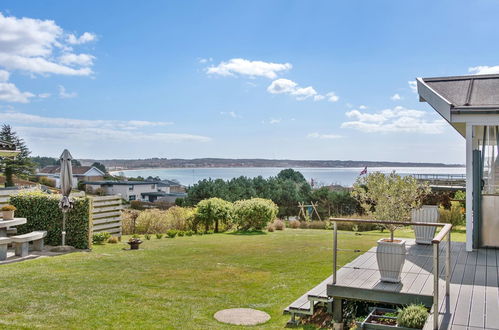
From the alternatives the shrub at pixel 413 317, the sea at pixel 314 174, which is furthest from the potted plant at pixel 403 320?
the sea at pixel 314 174

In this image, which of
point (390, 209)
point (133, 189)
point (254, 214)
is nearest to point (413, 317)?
Answer: point (390, 209)

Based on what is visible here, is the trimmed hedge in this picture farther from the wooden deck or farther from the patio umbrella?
the wooden deck

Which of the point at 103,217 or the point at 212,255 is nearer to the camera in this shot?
the point at 212,255

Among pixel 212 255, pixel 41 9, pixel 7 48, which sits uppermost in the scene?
pixel 41 9

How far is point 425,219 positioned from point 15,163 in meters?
48.7

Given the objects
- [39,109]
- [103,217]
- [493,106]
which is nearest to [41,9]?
[103,217]

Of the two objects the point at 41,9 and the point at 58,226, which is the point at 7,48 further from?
the point at 58,226

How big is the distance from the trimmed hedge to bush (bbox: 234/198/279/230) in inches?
276

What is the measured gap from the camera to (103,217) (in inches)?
649

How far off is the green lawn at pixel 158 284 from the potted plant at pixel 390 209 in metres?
1.75

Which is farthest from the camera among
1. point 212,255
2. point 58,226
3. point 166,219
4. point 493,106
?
point 166,219

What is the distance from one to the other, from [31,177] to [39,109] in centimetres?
853

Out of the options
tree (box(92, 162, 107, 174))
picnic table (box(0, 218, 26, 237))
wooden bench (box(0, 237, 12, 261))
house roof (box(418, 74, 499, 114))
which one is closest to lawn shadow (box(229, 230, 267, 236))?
picnic table (box(0, 218, 26, 237))

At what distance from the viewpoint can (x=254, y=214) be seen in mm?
18516
